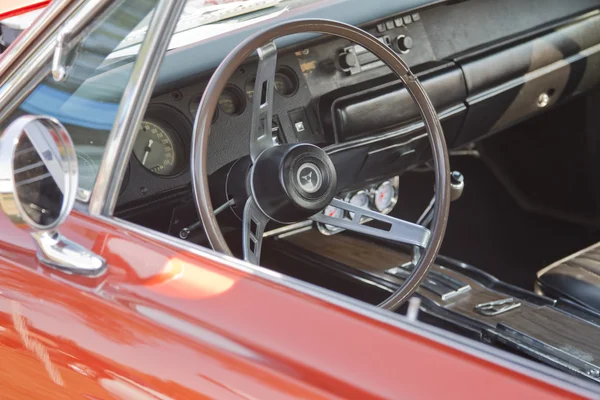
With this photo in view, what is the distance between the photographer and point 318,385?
36.3 inches

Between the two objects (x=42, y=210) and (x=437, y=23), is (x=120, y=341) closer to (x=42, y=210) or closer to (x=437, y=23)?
(x=42, y=210)

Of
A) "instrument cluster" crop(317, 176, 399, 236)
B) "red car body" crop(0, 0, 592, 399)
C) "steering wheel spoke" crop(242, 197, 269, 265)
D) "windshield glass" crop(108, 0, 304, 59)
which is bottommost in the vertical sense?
"red car body" crop(0, 0, 592, 399)

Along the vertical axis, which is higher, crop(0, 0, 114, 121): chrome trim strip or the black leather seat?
crop(0, 0, 114, 121): chrome trim strip

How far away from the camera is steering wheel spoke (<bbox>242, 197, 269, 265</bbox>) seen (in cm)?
159

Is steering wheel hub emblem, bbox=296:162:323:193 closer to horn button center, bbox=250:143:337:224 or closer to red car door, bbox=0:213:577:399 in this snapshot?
horn button center, bbox=250:143:337:224

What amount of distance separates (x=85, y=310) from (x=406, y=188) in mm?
2137

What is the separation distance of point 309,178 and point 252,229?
17cm

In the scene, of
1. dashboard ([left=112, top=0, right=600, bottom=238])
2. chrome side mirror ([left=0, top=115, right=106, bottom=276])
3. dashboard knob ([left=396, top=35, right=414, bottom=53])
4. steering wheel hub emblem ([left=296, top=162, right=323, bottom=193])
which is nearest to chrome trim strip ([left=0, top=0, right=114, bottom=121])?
chrome side mirror ([left=0, top=115, right=106, bottom=276])

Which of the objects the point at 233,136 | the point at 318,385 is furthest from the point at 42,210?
the point at 233,136

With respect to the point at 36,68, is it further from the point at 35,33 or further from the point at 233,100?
the point at 233,100

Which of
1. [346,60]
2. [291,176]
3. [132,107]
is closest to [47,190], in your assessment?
[132,107]

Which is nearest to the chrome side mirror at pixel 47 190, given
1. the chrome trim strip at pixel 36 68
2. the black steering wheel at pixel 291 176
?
the chrome trim strip at pixel 36 68

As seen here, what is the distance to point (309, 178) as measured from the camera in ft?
5.38

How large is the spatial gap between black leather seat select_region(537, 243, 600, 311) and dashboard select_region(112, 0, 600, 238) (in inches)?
22.8
